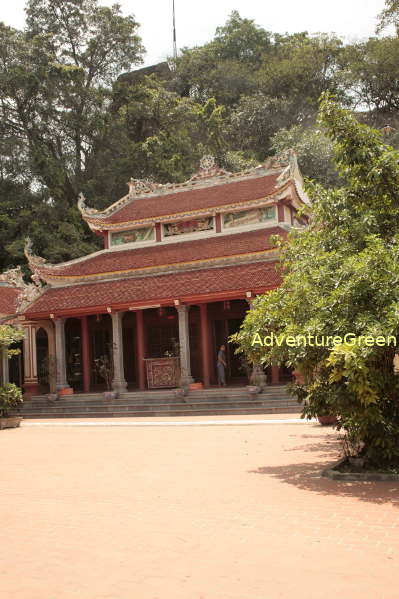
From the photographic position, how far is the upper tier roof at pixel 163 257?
21.8 metres

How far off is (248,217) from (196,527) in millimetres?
18411

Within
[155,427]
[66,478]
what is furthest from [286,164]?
[66,478]

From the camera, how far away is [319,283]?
26.8ft

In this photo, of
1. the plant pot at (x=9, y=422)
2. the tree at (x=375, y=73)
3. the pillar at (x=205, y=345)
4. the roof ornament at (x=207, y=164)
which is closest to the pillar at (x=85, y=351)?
the plant pot at (x=9, y=422)

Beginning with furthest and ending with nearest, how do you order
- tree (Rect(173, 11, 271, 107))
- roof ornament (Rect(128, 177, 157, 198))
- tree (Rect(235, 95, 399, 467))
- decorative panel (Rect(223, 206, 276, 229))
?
tree (Rect(173, 11, 271, 107)) < roof ornament (Rect(128, 177, 157, 198)) < decorative panel (Rect(223, 206, 276, 229)) < tree (Rect(235, 95, 399, 467))

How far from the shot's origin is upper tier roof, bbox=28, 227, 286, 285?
2180 centimetres

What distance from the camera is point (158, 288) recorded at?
21438 mm

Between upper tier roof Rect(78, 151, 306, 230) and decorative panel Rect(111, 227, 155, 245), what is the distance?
16.2 inches

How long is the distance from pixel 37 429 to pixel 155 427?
3816 millimetres

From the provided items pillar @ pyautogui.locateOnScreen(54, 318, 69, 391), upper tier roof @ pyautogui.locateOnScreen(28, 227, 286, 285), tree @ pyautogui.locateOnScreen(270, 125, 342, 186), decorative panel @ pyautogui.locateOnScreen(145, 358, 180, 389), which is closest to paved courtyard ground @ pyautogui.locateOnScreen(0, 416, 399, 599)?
decorative panel @ pyautogui.locateOnScreen(145, 358, 180, 389)

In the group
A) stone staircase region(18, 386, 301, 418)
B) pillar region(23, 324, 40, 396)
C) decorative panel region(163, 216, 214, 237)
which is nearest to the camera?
stone staircase region(18, 386, 301, 418)

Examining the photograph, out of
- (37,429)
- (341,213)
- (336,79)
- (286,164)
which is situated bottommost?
(37,429)

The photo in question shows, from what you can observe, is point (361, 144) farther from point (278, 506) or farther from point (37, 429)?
point (37, 429)

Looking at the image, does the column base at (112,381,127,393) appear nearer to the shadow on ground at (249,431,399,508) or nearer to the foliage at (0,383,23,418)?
the foliage at (0,383,23,418)
